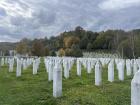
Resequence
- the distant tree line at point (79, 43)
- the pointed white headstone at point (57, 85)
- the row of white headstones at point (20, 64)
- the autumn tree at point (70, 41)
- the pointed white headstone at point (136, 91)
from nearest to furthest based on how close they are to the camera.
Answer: the pointed white headstone at point (136, 91) → the pointed white headstone at point (57, 85) → the row of white headstones at point (20, 64) → the distant tree line at point (79, 43) → the autumn tree at point (70, 41)

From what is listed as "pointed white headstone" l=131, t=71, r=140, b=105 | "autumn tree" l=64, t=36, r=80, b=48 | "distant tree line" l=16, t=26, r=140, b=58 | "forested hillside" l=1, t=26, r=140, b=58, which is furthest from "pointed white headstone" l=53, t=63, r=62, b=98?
"autumn tree" l=64, t=36, r=80, b=48

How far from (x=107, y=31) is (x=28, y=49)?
30992 millimetres

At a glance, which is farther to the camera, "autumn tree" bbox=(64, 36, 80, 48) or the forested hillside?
"autumn tree" bbox=(64, 36, 80, 48)

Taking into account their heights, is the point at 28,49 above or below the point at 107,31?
below

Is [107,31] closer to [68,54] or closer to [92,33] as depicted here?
[92,33]

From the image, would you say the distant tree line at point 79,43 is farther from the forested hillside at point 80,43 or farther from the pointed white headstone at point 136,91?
the pointed white headstone at point 136,91

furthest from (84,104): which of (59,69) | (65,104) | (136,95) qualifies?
(136,95)

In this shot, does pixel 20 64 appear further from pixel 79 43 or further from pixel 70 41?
pixel 79 43

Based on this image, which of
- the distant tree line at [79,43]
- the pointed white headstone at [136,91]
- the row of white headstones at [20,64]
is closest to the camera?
Answer: the pointed white headstone at [136,91]

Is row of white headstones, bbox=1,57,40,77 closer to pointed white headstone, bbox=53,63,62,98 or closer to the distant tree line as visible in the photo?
pointed white headstone, bbox=53,63,62,98

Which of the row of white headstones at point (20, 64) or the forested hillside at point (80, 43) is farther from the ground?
the forested hillside at point (80, 43)

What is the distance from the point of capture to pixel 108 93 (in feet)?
39.6

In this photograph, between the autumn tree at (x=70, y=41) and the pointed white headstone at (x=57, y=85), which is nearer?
the pointed white headstone at (x=57, y=85)

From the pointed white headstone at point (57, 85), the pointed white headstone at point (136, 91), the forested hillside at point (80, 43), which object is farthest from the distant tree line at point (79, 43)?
the pointed white headstone at point (136, 91)
